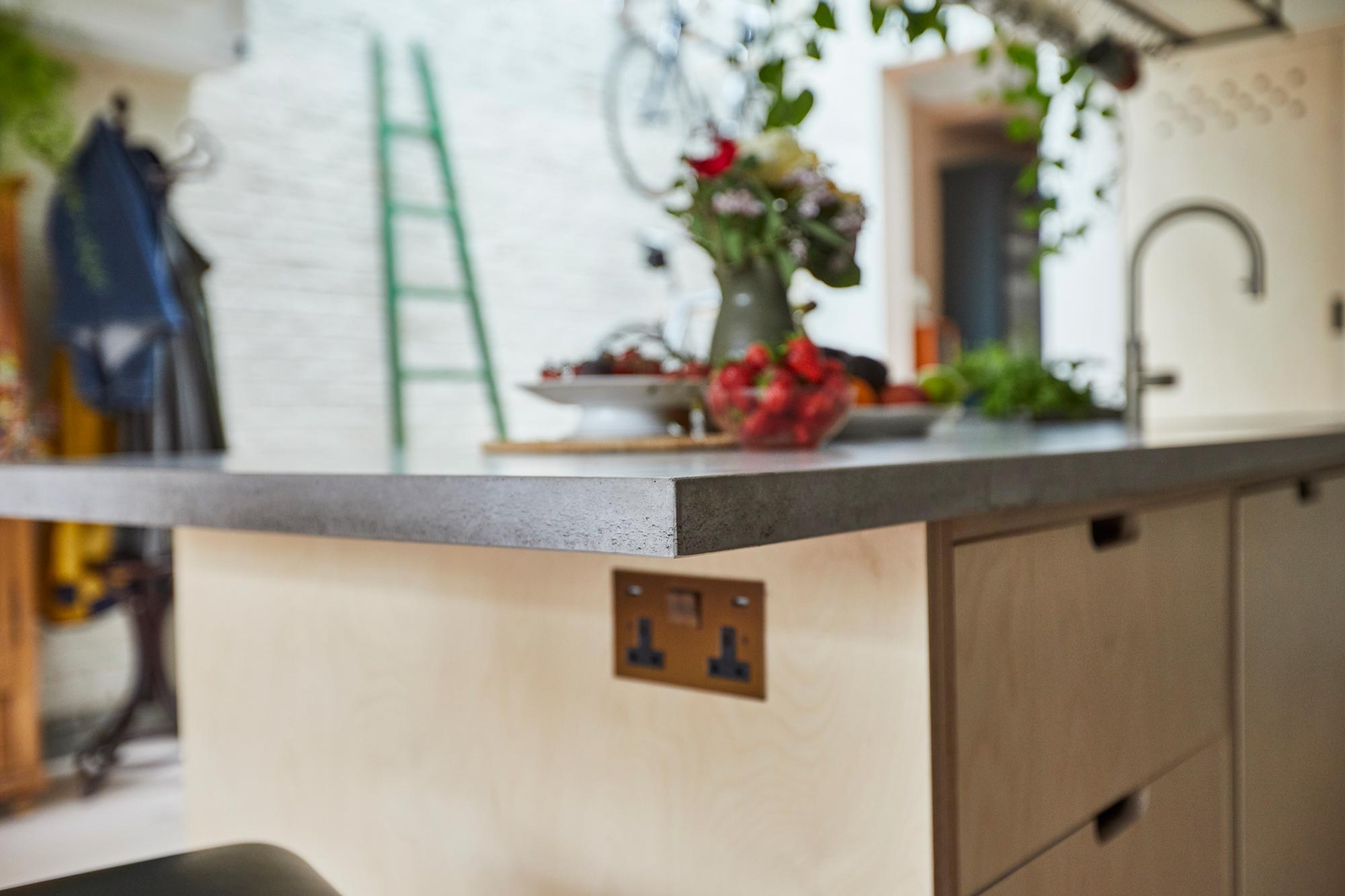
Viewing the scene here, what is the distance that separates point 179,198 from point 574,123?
80.2 inches

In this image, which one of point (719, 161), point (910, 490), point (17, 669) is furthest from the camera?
point (17, 669)

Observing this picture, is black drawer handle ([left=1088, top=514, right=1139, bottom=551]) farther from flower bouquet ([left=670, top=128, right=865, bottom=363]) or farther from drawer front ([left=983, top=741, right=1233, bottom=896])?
flower bouquet ([left=670, top=128, right=865, bottom=363])

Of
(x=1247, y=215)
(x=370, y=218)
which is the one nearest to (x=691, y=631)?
(x=1247, y=215)

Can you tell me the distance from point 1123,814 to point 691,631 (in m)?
0.51

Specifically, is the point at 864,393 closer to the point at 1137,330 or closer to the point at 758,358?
the point at 758,358

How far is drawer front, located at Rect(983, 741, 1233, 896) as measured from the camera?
3.23ft

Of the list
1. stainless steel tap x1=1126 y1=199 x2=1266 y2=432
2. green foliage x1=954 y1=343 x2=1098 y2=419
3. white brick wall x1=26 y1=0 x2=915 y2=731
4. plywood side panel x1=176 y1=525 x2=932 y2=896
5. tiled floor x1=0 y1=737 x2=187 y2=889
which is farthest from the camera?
white brick wall x1=26 y1=0 x2=915 y2=731

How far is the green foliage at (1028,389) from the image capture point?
7.57ft

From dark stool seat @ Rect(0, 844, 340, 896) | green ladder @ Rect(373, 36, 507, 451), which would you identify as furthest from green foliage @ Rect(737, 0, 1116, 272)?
green ladder @ Rect(373, 36, 507, 451)

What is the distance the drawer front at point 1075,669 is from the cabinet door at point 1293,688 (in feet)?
0.34

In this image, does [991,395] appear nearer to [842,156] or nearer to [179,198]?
[179,198]

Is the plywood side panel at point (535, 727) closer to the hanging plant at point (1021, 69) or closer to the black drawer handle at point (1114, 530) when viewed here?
the black drawer handle at point (1114, 530)

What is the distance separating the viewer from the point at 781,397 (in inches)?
43.6

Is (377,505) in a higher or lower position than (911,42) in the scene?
lower
